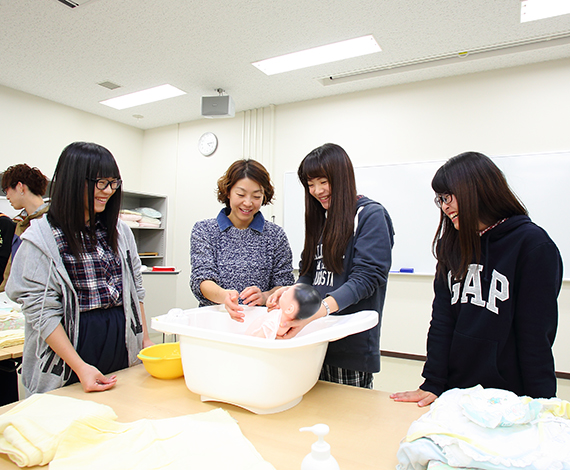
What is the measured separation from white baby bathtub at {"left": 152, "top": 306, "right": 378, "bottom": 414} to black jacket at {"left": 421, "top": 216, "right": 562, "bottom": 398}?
339 mm

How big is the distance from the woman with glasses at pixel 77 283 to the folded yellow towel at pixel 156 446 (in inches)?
12.8

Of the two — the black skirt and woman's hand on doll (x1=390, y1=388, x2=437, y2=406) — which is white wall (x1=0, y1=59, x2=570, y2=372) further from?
the black skirt

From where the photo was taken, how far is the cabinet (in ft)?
17.2

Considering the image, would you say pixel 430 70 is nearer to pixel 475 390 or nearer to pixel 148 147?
pixel 475 390

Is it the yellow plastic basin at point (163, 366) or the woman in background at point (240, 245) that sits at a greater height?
the woman in background at point (240, 245)

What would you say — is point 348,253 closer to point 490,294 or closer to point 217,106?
point 490,294

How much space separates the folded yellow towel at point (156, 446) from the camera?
705 mm

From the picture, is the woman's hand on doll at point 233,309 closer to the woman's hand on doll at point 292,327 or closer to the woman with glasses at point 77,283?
the woman's hand on doll at point 292,327

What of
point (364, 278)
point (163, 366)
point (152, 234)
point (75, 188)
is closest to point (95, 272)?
point (75, 188)

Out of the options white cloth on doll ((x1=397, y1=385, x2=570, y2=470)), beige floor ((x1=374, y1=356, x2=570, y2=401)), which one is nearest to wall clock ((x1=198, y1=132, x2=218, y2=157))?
beige floor ((x1=374, y1=356, x2=570, y2=401))

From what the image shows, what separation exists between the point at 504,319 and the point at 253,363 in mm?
702

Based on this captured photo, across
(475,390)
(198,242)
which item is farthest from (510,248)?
(198,242)

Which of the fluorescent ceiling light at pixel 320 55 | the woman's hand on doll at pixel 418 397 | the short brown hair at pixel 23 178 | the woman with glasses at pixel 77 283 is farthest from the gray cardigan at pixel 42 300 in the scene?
the fluorescent ceiling light at pixel 320 55

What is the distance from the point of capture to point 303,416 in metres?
0.94
